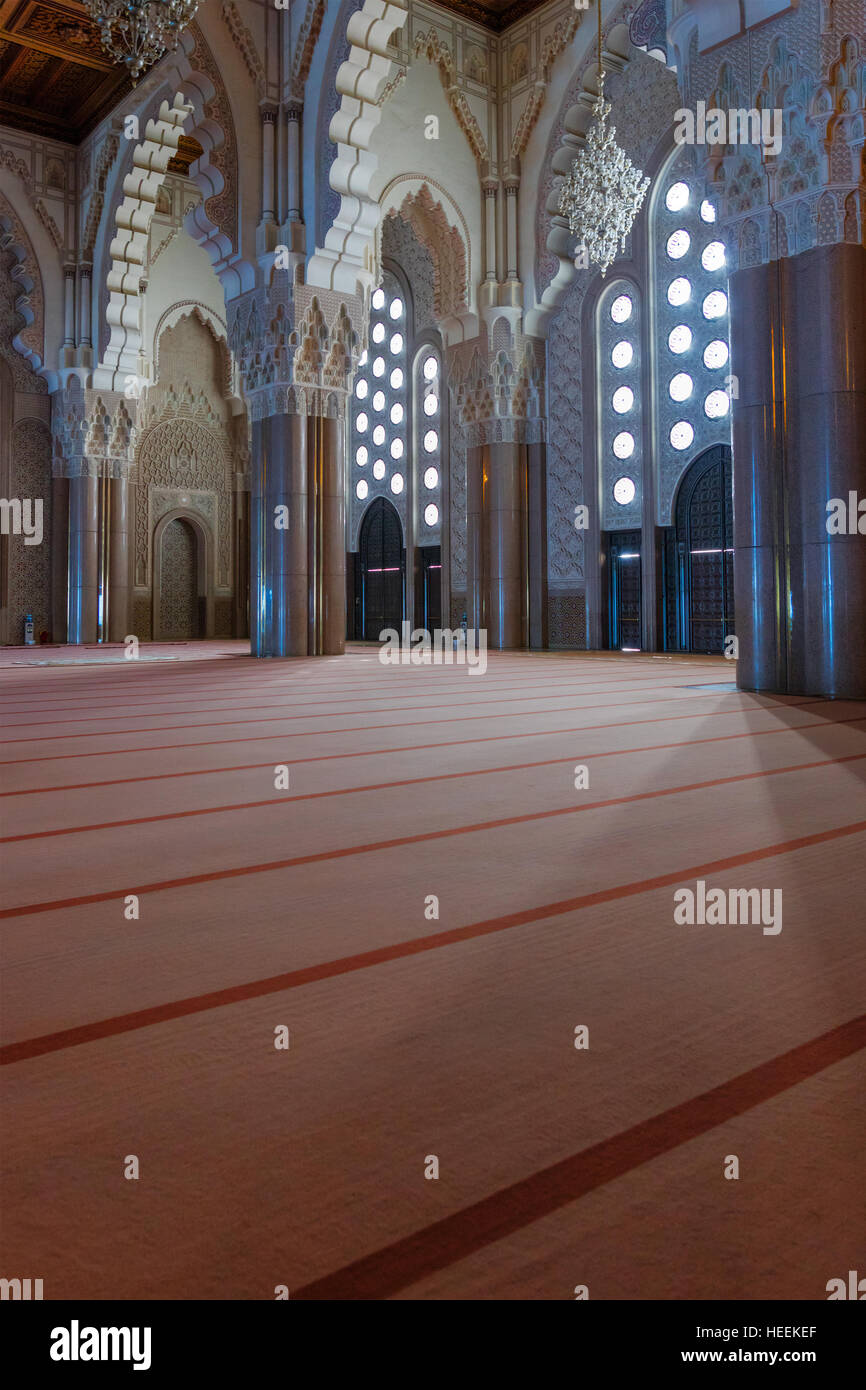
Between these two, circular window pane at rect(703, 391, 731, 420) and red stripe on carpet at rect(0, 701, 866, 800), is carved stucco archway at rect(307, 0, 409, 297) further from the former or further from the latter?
red stripe on carpet at rect(0, 701, 866, 800)

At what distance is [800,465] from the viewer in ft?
15.4

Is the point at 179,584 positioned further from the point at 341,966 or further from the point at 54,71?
the point at 341,966

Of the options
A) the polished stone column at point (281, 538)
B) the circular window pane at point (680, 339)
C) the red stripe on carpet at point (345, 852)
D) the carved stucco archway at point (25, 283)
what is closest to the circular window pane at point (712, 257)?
the circular window pane at point (680, 339)

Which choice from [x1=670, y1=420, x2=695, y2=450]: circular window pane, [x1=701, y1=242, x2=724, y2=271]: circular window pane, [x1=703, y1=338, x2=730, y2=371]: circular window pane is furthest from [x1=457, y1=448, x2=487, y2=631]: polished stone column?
[x1=701, y1=242, x2=724, y2=271]: circular window pane

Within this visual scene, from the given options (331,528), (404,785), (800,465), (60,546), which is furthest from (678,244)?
(404,785)

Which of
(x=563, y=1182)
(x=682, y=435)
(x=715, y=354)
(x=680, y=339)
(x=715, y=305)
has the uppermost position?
(x=715, y=305)

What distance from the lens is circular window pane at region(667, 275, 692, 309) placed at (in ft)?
33.0

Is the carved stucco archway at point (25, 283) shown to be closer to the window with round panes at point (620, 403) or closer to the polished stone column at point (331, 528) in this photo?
the polished stone column at point (331, 528)

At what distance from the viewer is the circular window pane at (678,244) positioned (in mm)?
10086

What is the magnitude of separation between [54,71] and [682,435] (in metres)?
7.95

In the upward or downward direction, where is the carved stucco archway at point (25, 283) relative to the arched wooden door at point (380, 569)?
upward

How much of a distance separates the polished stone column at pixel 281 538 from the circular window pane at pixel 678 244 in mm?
4425

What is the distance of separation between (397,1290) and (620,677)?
6.05 metres

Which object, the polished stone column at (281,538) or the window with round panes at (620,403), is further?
the window with round panes at (620,403)
